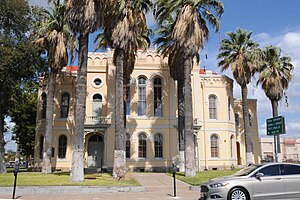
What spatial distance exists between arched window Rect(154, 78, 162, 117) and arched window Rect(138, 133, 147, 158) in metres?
2.37

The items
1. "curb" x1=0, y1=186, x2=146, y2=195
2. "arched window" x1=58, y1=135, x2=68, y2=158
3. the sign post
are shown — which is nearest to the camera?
"curb" x1=0, y1=186, x2=146, y2=195

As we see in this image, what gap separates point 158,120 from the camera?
2888 centimetres

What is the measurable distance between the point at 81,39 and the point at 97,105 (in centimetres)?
1237

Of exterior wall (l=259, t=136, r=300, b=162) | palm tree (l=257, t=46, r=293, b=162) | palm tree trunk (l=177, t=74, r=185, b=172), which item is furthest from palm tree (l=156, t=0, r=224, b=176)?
exterior wall (l=259, t=136, r=300, b=162)

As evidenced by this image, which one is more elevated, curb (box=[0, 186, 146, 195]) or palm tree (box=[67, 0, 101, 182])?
palm tree (box=[67, 0, 101, 182])

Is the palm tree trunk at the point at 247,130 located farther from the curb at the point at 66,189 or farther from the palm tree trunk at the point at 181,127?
the curb at the point at 66,189

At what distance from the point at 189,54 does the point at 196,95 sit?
983 centimetres

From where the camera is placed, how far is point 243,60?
26.9 meters

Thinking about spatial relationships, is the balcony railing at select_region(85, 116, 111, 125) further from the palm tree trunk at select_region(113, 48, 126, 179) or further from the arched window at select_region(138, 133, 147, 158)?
the palm tree trunk at select_region(113, 48, 126, 179)

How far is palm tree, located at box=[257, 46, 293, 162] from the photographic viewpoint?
90.3 ft

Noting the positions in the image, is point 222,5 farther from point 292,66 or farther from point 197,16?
point 292,66

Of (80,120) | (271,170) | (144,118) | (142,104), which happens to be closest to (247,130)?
(144,118)

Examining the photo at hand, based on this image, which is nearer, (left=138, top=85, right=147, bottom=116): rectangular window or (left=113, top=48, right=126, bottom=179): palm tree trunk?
(left=113, top=48, right=126, bottom=179): palm tree trunk

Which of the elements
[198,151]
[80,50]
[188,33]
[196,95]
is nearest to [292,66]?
[196,95]
